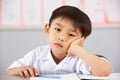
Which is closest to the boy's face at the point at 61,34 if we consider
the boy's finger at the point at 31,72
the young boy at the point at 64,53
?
the young boy at the point at 64,53

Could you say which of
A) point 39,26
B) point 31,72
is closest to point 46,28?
point 39,26

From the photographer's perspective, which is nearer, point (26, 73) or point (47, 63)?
point (26, 73)

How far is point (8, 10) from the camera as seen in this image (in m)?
0.64

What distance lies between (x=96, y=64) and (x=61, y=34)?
12 cm

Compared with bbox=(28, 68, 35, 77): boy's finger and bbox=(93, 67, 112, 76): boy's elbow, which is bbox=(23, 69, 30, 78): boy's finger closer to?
bbox=(28, 68, 35, 77): boy's finger

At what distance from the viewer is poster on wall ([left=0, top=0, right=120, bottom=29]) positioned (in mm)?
634

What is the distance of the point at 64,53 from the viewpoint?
0.63 m

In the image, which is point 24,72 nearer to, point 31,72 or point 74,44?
point 31,72

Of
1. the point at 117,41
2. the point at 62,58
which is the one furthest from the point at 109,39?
the point at 62,58

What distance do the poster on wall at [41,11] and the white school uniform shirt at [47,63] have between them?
74 mm

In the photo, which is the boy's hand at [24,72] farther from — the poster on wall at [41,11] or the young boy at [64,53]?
the poster on wall at [41,11]

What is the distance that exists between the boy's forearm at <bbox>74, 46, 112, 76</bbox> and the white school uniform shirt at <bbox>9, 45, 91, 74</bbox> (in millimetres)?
32

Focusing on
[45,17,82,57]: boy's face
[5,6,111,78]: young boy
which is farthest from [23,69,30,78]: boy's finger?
[45,17,82,57]: boy's face

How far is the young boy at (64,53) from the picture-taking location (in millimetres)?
573
